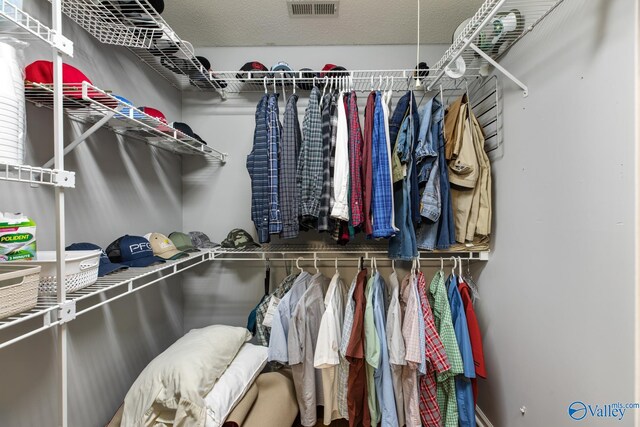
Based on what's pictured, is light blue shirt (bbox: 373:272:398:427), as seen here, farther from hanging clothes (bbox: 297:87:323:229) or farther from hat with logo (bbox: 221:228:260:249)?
hat with logo (bbox: 221:228:260:249)

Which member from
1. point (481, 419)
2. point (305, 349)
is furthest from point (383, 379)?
point (481, 419)

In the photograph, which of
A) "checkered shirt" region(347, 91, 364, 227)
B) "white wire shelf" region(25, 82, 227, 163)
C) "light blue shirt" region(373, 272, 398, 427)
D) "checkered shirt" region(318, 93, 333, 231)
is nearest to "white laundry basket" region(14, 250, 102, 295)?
"white wire shelf" region(25, 82, 227, 163)

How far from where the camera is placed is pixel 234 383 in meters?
1.18

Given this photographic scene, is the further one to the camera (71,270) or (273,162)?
(273,162)

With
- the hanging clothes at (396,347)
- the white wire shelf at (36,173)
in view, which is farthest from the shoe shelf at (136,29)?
the hanging clothes at (396,347)

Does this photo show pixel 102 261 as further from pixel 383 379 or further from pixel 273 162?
pixel 383 379

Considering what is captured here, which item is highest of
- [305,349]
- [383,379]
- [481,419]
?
[305,349]

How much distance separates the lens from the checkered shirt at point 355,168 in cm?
127

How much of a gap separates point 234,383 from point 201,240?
0.84 m

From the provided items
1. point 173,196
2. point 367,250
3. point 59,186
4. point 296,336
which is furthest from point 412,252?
point 173,196

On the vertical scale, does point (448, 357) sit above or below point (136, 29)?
below

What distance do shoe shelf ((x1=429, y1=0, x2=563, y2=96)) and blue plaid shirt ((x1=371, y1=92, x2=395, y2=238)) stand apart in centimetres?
40

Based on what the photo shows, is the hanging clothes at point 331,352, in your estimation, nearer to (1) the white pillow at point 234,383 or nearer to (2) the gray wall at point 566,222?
(1) the white pillow at point 234,383

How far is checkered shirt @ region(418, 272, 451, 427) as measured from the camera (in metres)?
1.23
